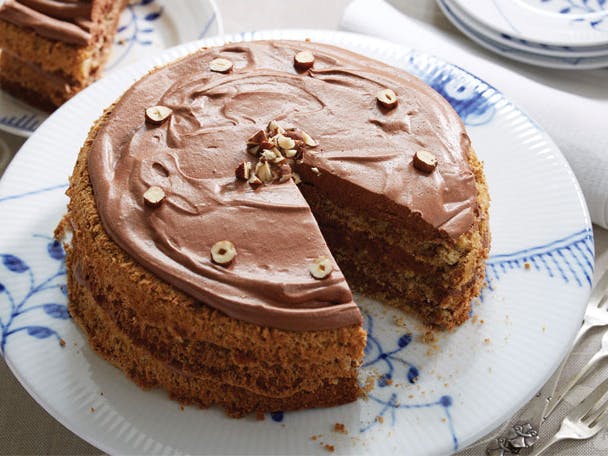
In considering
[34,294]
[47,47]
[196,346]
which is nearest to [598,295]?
[196,346]

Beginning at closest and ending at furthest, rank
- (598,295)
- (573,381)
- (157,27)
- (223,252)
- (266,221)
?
(223,252) → (266,221) → (573,381) → (598,295) → (157,27)

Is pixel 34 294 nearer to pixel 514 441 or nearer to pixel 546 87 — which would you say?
pixel 514 441

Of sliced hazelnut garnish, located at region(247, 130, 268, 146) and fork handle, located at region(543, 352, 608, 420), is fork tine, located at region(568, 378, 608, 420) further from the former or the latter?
sliced hazelnut garnish, located at region(247, 130, 268, 146)

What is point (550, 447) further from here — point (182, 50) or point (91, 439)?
point (182, 50)

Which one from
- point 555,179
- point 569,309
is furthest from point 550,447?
point 555,179

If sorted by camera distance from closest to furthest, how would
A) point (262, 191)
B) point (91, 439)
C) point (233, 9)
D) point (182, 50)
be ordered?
point (91, 439) → point (262, 191) → point (182, 50) → point (233, 9)

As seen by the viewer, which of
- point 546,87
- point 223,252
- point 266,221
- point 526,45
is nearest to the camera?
point 223,252
